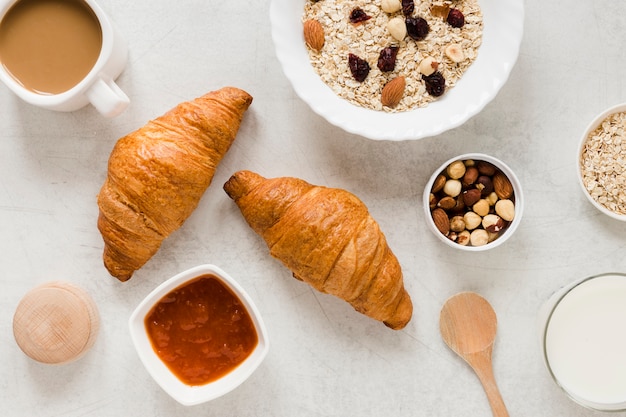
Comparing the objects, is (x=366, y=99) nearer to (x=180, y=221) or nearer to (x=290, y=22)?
(x=290, y=22)

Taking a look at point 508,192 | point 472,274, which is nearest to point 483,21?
point 508,192

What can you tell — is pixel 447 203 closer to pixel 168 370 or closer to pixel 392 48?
pixel 392 48

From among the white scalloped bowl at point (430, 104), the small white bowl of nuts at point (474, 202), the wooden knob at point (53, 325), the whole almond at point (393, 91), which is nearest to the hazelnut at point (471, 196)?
the small white bowl of nuts at point (474, 202)

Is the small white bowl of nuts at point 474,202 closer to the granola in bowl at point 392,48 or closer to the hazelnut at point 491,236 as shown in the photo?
the hazelnut at point 491,236

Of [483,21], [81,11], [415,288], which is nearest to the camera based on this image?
[81,11]

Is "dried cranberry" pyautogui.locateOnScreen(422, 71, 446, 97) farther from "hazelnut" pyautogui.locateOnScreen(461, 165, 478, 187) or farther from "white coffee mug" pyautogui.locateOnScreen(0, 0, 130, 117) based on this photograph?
"white coffee mug" pyautogui.locateOnScreen(0, 0, 130, 117)

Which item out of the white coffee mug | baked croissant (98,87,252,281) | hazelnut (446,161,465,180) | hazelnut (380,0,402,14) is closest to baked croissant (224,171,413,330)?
baked croissant (98,87,252,281)
